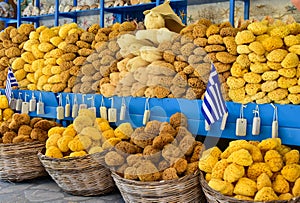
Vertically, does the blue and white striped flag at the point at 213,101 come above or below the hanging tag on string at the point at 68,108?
above

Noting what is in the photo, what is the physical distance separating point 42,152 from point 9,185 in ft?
1.18

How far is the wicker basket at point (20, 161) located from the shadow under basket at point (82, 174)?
247mm

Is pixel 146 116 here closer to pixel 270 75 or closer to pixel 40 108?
pixel 270 75

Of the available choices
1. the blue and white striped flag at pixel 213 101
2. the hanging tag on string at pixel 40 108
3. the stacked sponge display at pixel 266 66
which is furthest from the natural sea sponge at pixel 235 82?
the hanging tag on string at pixel 40 108

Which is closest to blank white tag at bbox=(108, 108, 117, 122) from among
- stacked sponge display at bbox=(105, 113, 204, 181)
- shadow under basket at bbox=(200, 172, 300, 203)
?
stacked sponge display at bbox=(105, 113, 204, 181)

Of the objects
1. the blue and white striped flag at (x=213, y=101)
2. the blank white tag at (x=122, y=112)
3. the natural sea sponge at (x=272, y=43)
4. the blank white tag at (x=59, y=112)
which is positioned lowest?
the blank white tag at (x=59, y=112)

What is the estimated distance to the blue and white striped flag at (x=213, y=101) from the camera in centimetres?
204

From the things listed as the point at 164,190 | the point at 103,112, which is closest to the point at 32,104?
the point at 103,112

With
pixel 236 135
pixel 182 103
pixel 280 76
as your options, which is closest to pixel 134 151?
pixel 182 103

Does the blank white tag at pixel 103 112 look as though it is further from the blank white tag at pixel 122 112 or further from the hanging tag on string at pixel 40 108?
the hanging tag on string at pixel 40 108

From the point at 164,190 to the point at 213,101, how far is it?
521 mm

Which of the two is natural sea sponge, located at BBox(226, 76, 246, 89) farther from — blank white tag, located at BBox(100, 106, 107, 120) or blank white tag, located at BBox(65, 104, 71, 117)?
blank white tag, located at BBox(65, 104, 71, 117)

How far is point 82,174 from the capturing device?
7.59ft

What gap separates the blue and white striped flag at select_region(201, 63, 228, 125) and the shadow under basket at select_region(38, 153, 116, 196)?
2.25 feet
